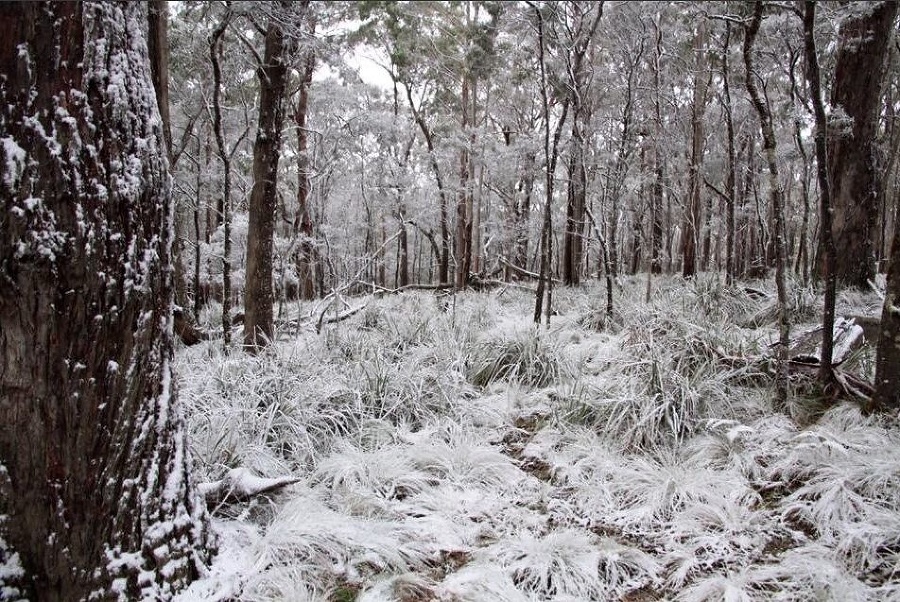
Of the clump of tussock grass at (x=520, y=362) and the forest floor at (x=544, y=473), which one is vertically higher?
the clump of tussock grass at (x=520, y=362)

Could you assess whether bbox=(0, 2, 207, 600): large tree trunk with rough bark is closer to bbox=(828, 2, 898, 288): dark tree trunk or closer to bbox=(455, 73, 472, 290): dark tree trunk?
bbox=(828, 2, 898, 288): dark tree trunk

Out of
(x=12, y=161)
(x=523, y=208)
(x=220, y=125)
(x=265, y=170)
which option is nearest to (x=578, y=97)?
(x=265, y=170)

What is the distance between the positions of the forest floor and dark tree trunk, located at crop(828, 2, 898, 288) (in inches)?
88.1

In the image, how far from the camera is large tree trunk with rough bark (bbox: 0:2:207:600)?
1.47m

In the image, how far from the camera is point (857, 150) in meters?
5.70

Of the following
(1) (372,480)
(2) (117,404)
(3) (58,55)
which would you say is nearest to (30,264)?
(2) (117,404)

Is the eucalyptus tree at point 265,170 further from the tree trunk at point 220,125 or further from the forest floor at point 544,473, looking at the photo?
the forest floor at point 544,473

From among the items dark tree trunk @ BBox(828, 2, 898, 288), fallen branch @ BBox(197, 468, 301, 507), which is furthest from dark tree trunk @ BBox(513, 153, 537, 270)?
fallen branch @ BBox(197, 468, 301, 507)

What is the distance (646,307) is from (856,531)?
176 inches

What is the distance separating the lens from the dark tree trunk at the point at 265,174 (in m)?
4.95

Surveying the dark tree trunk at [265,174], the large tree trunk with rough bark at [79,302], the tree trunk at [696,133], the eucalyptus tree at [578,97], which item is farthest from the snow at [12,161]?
the tree trunk at [696,133]

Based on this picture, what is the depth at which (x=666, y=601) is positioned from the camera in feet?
6.60

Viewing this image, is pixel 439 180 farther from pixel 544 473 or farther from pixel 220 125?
pixel 544 473

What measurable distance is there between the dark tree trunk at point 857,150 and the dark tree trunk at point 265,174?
6.38 metres
